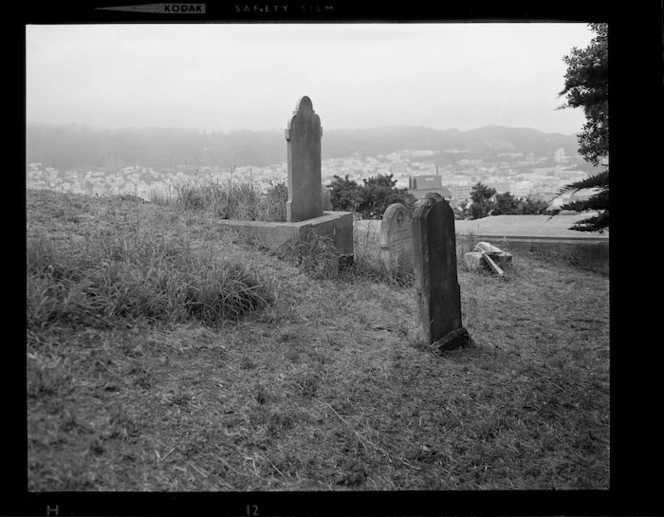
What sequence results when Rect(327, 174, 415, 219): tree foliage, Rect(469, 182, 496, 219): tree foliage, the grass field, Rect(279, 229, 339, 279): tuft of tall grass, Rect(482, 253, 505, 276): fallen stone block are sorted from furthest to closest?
Rect(469, 182, 496, 219): tree foliage
Rect(327, 174, 415, 219): tree foliage
Rect(482, 253, 505, 276): fallen stone block
Rect(279, 229, 339, 279): tuft of tall grass
the grass field

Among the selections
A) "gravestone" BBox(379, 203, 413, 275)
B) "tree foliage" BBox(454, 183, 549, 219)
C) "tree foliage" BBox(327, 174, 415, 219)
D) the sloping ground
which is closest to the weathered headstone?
"gravestone" BBox(379, 203, 413, 275)

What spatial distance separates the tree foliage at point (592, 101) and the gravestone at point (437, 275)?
89 cm

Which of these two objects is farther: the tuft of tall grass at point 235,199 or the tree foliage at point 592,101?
the tuft of tall grass at point 235,199

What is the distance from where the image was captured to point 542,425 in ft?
10.9

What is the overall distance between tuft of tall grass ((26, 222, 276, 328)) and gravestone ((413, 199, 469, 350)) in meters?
1.12

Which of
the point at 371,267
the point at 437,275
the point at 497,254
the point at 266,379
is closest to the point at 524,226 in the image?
the point at 497,254

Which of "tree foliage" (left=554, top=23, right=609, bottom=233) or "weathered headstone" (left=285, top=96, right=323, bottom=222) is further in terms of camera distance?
"weathered headstone" (left=285, top=96, right=323, bottom=222)

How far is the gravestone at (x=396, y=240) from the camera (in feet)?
21.9

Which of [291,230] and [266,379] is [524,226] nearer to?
[291,230]

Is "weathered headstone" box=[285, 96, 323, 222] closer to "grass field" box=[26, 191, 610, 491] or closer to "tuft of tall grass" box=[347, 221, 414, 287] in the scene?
"tuft of tall grass" box=[347, 221, 414, 287]

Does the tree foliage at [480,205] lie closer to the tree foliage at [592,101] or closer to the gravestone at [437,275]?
the gravestone at [437,275]

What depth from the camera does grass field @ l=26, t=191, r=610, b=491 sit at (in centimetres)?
252

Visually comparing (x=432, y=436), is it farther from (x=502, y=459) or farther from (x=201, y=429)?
(x=201, y=429)

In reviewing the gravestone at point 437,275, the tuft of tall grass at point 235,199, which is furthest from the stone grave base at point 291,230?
the gravestone at point 437,275
